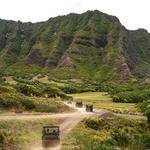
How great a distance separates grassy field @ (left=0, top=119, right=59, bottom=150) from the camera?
46406mm

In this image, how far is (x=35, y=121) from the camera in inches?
2163

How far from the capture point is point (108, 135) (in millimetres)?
55438

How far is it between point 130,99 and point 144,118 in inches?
1698

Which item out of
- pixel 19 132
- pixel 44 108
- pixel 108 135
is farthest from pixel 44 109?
pixel 19 132

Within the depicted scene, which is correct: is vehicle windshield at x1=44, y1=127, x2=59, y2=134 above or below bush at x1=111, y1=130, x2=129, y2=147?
above

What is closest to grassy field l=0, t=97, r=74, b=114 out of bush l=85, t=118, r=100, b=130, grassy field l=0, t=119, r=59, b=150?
grassy field l=0, t=119, r=59, b=150

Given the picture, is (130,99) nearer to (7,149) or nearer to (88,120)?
(88,120)

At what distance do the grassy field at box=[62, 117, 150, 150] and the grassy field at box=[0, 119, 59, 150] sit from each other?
12.6ft

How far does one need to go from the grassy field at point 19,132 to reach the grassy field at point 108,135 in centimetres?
384

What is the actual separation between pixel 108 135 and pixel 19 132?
1199 centimetres

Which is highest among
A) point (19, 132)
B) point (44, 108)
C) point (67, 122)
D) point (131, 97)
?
point (131, 97)

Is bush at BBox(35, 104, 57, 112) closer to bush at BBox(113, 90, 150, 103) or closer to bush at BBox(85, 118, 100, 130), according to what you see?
bush at BBox(85, 118, 100, 130)

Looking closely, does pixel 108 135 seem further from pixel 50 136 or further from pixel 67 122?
pixel 50 136

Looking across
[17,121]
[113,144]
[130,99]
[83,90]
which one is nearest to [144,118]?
[113,144]
